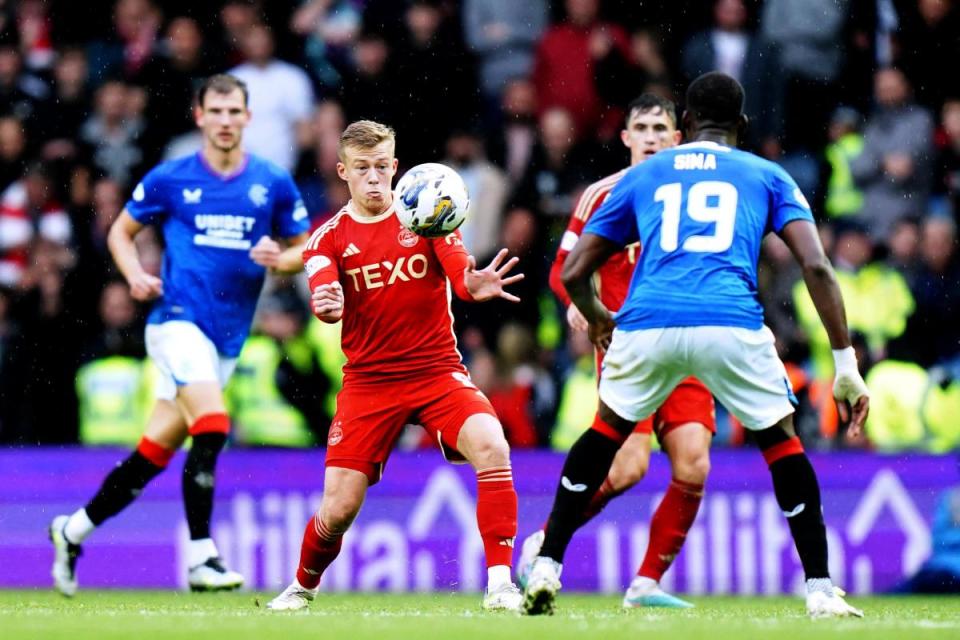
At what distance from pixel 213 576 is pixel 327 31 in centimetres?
676

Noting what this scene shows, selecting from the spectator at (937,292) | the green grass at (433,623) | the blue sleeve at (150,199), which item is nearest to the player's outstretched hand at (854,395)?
the green grass at (433,623)

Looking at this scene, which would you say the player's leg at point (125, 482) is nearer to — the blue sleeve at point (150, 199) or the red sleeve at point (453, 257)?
the blue sleeve at point (150, 199)

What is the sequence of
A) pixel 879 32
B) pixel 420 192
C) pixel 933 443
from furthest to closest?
pixel 879 32 → pixel 933 443 → pixel 420 192

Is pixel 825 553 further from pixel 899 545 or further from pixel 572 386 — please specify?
pixel 572 386

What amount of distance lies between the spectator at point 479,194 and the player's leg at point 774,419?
688 cm

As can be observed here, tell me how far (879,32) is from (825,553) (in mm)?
8954

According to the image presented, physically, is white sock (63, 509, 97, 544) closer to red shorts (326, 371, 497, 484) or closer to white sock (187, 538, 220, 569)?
white sock (187, 538, 220, 569)

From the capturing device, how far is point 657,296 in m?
7.01

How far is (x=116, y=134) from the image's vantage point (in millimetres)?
14461

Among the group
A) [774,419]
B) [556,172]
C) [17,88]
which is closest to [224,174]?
[774,419]

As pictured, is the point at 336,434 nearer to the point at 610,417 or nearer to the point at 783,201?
the point at 610,417

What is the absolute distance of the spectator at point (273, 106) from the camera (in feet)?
46.5

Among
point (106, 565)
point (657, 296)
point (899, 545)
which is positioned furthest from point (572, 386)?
point (657, 296)

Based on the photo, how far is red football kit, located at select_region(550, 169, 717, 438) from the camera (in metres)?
8.78
